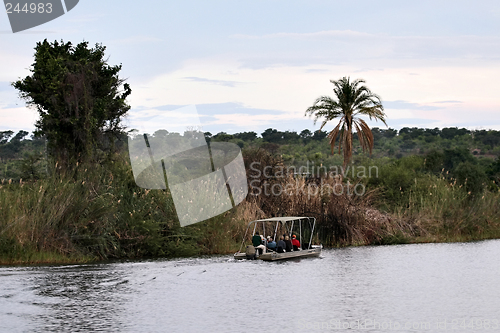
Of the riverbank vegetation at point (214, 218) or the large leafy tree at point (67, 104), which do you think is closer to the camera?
the riverbank vegetation at point (214, 218)

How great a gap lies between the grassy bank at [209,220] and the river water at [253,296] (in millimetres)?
2080

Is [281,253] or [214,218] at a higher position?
[214,218]

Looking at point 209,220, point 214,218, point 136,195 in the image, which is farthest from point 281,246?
point 136,195

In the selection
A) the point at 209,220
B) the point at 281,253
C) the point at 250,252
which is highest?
the point at 209,220

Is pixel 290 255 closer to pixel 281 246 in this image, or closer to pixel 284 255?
pixel 284 255

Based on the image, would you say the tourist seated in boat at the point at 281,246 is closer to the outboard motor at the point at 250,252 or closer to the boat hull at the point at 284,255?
the boat hull at the point at 284,255

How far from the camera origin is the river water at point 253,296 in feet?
58.6

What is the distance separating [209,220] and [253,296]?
11542 mm

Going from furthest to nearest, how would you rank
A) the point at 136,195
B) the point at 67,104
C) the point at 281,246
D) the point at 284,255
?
1. the point at 67,104
2. the point at 136,195
3. the point at 281,246
4. the point at 284,255

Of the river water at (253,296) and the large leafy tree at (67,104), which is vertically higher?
the large leafy tree at (67,104)

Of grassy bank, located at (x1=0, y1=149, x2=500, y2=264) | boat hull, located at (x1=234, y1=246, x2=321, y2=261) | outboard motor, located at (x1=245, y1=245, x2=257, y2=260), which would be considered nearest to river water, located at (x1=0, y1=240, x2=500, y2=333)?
boat hull, located at (x1=234, y1=246, x2=321, y2=261)

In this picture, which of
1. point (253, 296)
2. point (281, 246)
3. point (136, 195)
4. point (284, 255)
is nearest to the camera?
point (253, 296)

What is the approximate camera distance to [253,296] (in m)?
22.3
